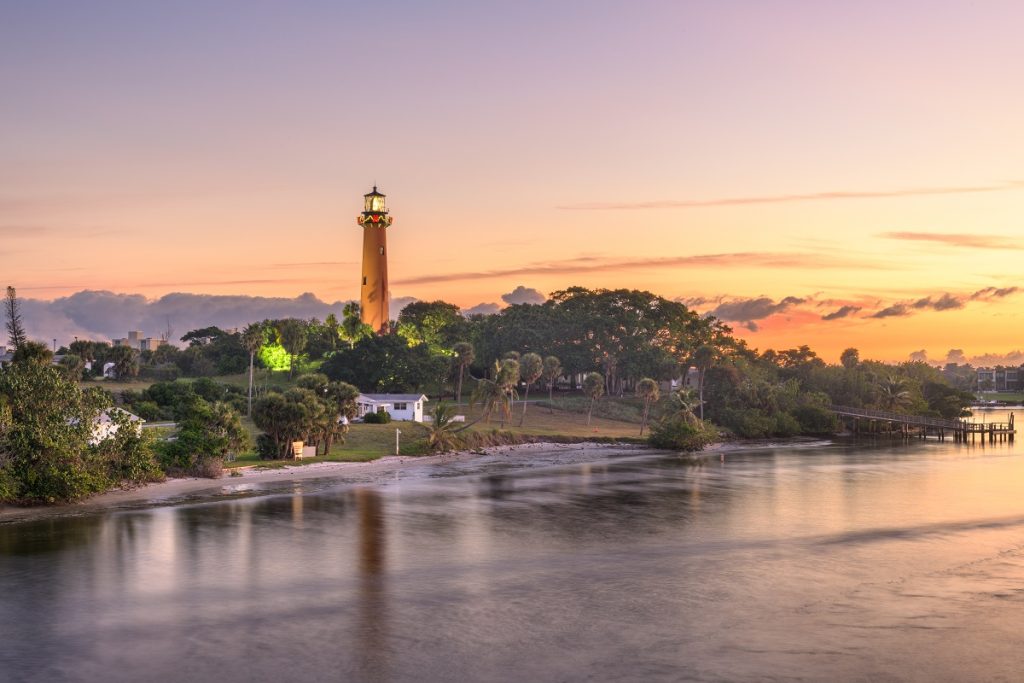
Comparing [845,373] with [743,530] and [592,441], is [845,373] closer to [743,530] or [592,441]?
[592,441]

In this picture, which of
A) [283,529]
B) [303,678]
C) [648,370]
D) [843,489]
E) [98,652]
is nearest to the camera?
[303,678]

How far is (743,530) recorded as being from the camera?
46.1 metres

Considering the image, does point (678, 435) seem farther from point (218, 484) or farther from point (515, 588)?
point (515, 588)

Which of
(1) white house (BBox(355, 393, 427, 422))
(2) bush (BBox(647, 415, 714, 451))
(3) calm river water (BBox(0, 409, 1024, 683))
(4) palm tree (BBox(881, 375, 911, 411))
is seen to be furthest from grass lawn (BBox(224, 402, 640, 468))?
(4) palm tree (BBox(881, 375, 911, 411))

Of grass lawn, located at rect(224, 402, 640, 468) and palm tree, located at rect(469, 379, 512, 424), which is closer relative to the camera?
grass lawn, located at rect(224, 402, 640, 468)

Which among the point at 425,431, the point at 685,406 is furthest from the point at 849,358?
the point at 425,431

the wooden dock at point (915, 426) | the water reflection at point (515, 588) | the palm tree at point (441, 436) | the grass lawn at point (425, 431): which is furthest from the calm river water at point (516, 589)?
the wooden dock at point (915, 426)

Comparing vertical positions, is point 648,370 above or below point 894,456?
above

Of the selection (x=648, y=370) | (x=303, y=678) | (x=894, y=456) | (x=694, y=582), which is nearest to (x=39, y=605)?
(x=303, y=678)

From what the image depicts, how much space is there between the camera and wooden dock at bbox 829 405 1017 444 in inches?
4946

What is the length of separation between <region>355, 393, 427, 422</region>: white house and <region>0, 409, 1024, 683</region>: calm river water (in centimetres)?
4121

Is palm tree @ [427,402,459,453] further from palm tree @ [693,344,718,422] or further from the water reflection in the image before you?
palm tree @ [693,344,718,422]

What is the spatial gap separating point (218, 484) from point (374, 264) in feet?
285

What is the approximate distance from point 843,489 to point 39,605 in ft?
169
